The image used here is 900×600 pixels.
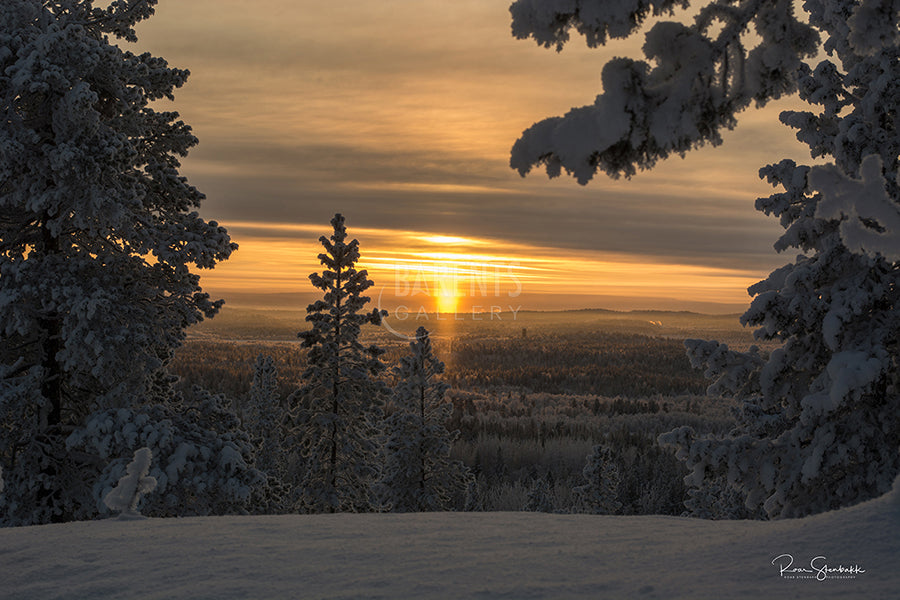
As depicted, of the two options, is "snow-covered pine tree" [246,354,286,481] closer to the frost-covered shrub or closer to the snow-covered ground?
the frost-covered shrub

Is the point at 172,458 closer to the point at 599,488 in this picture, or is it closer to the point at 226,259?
the point at 226,259

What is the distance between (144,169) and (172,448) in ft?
20.1

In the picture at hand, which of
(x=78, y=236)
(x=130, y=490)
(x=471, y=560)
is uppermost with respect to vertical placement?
(x=78, y=236)

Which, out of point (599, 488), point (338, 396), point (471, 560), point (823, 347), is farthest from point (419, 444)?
point (471, 560)

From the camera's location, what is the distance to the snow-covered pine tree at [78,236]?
11.9 m

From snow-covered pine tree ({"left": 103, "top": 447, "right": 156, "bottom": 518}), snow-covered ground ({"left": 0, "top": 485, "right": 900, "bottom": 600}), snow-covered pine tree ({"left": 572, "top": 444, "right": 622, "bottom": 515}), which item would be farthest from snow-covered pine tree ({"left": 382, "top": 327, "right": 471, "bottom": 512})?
snow-covered ground ({"left": 0, "top": 485, "right": 900, "bottom": 600})

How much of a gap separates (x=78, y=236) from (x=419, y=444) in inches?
602

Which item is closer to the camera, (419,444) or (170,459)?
→ (170,459)

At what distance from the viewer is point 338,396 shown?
23141 millimetres

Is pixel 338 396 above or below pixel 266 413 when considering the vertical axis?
above

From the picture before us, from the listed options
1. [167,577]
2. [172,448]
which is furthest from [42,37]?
[167,577]

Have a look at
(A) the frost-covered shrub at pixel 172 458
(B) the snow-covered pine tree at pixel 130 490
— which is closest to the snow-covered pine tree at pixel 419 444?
(A) the frost-covered shrub at pixel 172 458
